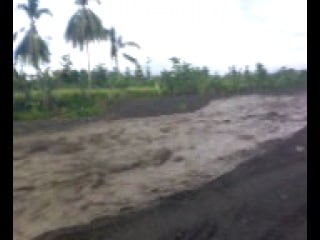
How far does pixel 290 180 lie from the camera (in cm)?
267

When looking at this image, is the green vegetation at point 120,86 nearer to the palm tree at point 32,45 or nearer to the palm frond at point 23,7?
the palm tree at point 32,45

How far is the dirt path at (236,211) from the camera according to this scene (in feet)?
7.98

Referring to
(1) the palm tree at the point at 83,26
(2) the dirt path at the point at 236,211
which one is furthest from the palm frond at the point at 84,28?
(2) the dirt path at the point at 236,211

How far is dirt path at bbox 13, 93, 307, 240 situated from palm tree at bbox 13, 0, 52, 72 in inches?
17.7

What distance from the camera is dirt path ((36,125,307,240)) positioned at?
243 centimetres

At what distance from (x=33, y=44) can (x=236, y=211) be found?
5.11 feet

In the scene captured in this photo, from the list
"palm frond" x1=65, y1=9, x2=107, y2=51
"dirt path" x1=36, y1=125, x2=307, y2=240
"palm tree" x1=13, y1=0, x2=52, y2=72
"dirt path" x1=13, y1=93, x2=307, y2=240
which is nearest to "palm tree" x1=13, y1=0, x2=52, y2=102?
"palm tree" x1=13, y1=0, x2=52, y2=72

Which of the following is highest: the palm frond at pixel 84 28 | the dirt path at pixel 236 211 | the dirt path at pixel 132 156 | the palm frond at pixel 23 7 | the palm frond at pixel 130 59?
the palm frond at pixel 23 7

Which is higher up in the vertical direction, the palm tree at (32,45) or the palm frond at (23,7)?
the palm frond at (23,7)

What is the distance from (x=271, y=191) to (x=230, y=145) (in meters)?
0.38

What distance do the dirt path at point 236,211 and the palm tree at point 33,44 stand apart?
100cm

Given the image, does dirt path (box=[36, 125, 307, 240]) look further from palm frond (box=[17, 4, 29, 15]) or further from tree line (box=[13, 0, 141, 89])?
palm frond (box=[17, 4, 29, 15])
